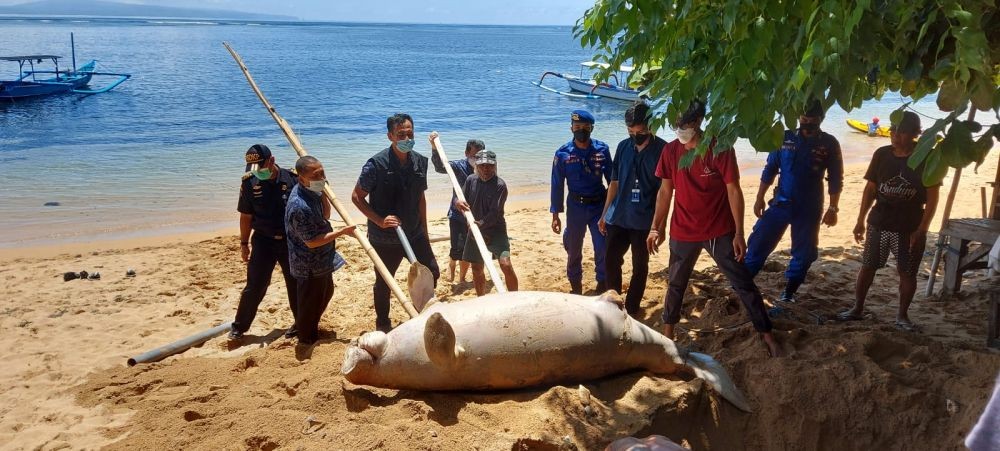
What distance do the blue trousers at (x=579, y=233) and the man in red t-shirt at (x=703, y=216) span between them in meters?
1.22

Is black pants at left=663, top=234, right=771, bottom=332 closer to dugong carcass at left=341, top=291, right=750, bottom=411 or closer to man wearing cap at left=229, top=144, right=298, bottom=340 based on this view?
dugong carcass at left=341, top=291, right=750, bottom=411

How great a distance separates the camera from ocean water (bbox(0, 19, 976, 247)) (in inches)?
510

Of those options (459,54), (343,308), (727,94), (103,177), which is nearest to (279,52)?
(459,54)

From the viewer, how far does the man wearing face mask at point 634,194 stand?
5.54 m

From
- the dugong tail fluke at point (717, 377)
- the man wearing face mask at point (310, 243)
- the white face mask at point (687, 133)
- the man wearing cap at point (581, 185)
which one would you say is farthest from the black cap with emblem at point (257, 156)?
the dugong tail fluke at point (717, 377)

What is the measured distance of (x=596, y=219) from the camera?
246 inches

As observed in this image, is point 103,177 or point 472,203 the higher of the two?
point 472,203

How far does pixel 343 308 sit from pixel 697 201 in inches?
148

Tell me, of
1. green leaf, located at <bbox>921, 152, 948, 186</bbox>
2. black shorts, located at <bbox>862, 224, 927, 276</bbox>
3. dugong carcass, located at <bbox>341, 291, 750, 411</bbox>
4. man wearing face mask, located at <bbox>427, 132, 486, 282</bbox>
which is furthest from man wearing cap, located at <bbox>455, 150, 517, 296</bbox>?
green leaf, located at <bbox>921, 152, 948, 186</bbox>

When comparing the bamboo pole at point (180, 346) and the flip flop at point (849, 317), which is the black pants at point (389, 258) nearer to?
the bamboo pole at point (180, 346)

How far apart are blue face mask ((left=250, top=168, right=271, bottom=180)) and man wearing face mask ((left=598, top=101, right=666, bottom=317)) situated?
8.90 feet

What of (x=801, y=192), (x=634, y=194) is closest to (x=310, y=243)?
(x=634, y=194)

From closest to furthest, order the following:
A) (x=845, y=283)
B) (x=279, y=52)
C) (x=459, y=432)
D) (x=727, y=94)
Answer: (x=727, y=94), (x=459, y=432), (x=845, y=283), (x=279, y=52)

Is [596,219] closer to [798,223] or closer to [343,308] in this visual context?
[798,223]
